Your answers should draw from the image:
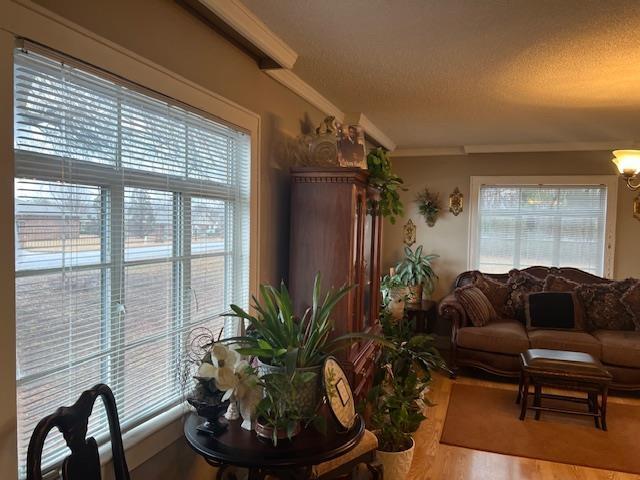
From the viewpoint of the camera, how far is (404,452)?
8.63 ft

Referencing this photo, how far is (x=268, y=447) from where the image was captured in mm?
1657

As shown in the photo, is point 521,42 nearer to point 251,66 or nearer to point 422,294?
point 251,66

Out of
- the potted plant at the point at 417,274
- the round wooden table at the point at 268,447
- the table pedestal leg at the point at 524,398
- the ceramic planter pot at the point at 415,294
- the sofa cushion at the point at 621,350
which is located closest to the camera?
the round wooden table at the point at 268,447

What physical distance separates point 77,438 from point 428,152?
494 centimetres

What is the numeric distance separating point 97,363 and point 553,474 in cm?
271

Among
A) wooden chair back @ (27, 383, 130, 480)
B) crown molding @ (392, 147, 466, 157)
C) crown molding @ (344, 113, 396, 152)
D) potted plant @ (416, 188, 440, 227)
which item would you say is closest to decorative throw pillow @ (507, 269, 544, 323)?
potted plant @ (416, 188, 440, 227)

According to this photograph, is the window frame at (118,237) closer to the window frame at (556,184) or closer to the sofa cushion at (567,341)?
the sofa cushion at (567,341)

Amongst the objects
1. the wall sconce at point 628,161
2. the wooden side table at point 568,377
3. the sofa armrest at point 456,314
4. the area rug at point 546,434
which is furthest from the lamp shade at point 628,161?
the sofa armrest at point 456,314

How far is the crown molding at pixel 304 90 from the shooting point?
275 cm

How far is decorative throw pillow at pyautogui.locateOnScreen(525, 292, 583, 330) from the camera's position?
460cm

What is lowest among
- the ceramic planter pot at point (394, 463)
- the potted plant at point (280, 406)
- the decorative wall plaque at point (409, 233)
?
the ceramic planter pot at point (394, 463)

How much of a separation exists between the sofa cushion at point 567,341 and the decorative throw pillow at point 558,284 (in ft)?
1.73

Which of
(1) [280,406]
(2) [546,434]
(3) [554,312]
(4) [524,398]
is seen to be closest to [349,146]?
(1) [280,406]

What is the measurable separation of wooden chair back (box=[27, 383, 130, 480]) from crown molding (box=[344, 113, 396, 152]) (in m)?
3.02
